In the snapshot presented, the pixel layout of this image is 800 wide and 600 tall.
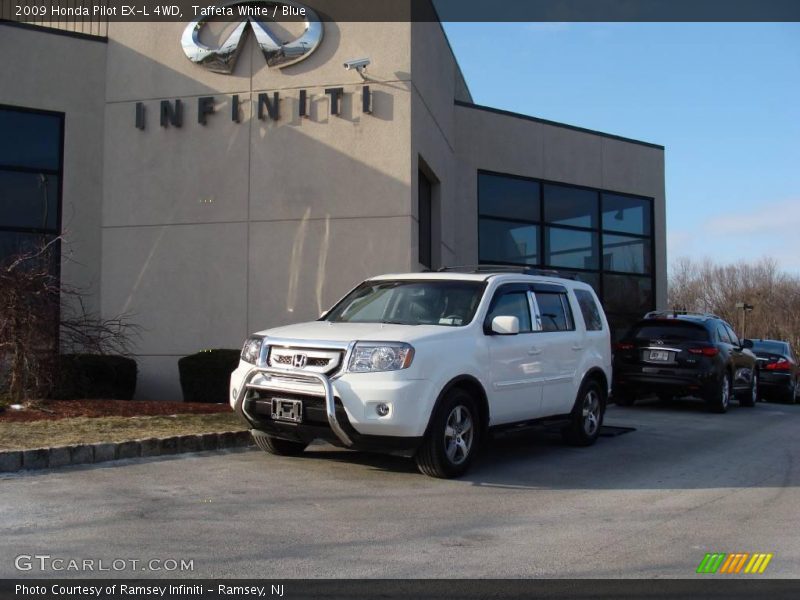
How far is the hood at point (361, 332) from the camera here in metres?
6.95

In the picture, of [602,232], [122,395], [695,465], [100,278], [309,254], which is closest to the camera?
[695,465]

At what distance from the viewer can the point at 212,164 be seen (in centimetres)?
1390

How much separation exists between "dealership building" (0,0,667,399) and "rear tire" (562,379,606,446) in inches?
176

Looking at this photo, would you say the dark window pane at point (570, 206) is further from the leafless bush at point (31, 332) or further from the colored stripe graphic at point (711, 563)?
the colored stripe graphic at point (711, 563)

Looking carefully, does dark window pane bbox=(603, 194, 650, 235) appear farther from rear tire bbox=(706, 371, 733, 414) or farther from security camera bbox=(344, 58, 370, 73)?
security camera bbox=(344, 58, 370, 73)

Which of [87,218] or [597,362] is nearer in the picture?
[597,362]

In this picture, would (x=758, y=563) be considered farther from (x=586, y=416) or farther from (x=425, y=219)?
(x=425, y=219)

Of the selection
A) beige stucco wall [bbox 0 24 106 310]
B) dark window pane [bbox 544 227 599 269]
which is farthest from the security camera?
dark window pane [bbox 544 227 599 269]

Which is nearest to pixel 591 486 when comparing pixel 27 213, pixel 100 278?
pixel 100 278

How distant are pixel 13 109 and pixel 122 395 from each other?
5.66 meters

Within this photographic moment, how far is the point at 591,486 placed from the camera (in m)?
7.36

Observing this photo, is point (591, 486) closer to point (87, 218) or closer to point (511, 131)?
point (87, 218)

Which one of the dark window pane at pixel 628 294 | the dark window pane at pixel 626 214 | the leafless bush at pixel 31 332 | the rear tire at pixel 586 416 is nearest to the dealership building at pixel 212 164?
the leafless bush at pixel 31 332

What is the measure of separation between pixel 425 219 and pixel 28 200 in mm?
7274
